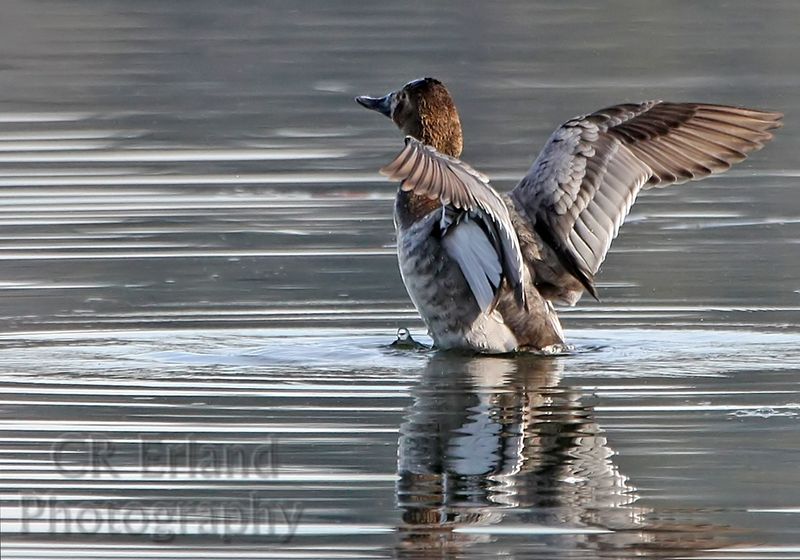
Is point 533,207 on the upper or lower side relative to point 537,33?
lower

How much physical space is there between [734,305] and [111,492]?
4.29 m

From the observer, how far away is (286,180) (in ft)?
44.9

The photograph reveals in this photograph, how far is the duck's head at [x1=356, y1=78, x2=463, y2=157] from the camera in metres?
10.3

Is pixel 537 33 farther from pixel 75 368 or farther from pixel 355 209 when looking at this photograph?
pixel 75 368

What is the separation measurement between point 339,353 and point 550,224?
118 centimetres

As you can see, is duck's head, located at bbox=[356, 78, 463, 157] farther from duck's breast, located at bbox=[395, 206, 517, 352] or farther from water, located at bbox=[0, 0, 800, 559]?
duck's breast, located at bbox=[395, 206, 517, 352]

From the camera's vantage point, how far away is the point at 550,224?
30.7ft

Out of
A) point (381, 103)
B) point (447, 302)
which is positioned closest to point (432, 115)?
point (381, 103)

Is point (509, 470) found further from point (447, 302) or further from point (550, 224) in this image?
point (550, 224)

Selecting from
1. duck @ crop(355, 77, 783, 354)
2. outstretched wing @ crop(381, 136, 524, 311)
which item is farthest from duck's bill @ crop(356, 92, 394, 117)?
outstretched wing @ crop(381, 136, 524, 311)

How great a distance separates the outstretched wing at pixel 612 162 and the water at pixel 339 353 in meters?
0.53

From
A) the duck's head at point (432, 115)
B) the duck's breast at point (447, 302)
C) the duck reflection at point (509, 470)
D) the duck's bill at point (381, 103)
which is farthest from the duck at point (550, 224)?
the duck's bill at point (381, 103)

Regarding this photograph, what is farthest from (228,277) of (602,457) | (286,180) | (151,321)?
(602,457)

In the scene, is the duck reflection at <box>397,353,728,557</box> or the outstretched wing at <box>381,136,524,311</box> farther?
the outstretched wing at <box>381,136,524,311</box>
